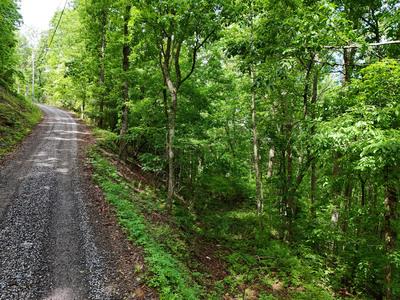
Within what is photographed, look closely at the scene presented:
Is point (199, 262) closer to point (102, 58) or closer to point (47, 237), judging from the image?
point (47, 237)

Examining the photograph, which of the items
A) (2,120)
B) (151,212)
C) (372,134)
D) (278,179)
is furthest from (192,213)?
(2,120)

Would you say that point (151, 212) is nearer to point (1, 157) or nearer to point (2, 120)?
point (1, 157)

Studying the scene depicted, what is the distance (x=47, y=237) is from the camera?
7.70m

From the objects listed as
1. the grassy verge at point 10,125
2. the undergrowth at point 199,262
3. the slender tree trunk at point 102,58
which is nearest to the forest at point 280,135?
the undergrowth at point 199,262

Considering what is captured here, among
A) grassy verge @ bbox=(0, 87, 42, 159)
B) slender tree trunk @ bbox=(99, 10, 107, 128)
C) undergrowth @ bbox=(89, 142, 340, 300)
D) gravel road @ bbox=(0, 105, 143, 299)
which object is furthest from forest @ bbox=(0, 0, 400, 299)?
grassy verge @ bbox=(0, 87, 42, 159)

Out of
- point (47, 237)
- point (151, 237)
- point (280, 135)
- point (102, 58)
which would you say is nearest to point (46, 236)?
point (47, 237)

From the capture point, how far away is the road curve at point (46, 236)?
612cm

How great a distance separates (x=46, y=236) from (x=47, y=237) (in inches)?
2.3

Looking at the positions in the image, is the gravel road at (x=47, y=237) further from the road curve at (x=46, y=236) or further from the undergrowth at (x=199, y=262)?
the undergrowth at (x=199, y=262)

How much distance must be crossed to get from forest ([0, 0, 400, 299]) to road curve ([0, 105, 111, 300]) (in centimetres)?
155

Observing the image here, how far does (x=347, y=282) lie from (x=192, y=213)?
6.67 m

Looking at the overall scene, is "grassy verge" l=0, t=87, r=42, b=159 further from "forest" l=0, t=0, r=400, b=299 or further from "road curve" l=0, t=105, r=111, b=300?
"forest" l=0, t=0, r=400, b=299

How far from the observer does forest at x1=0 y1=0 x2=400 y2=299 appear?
6770 millimetres

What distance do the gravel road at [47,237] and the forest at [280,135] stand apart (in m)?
1.49
